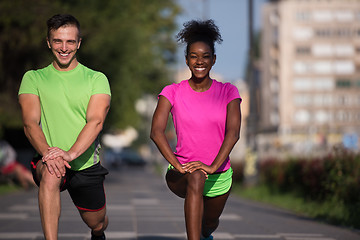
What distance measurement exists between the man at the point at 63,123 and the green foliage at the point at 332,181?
6558 mm

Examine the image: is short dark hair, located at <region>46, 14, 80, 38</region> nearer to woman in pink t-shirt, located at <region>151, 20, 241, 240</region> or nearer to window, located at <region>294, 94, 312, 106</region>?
woman in pink t-shirt, located at <region>151, 20, 241, 240</region>

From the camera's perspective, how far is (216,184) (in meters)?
5.64

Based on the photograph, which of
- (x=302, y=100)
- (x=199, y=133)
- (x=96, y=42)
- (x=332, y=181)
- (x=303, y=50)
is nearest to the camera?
(x=199, y=133)

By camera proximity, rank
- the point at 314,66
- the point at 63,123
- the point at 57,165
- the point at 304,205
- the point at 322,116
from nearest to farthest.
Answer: the point at 57,165, the point at 63,123, the point at 304,205, the point at 314,66, the point at 322,116

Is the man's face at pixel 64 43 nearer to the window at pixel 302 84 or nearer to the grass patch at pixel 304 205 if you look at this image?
the grass patch at pixel 304 205

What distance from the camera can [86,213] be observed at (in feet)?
18.5

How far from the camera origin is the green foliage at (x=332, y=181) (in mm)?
12484

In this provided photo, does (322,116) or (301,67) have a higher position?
(301,67)

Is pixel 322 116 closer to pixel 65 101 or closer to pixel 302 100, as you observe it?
pixel 302 100

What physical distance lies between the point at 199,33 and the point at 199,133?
0.83 m

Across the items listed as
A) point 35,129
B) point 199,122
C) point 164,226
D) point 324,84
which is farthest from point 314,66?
point 35,129

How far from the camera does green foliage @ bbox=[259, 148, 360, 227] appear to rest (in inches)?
492

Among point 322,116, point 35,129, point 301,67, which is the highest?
point 35,129

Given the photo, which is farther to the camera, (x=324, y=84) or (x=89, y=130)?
(x=324, y=84)
